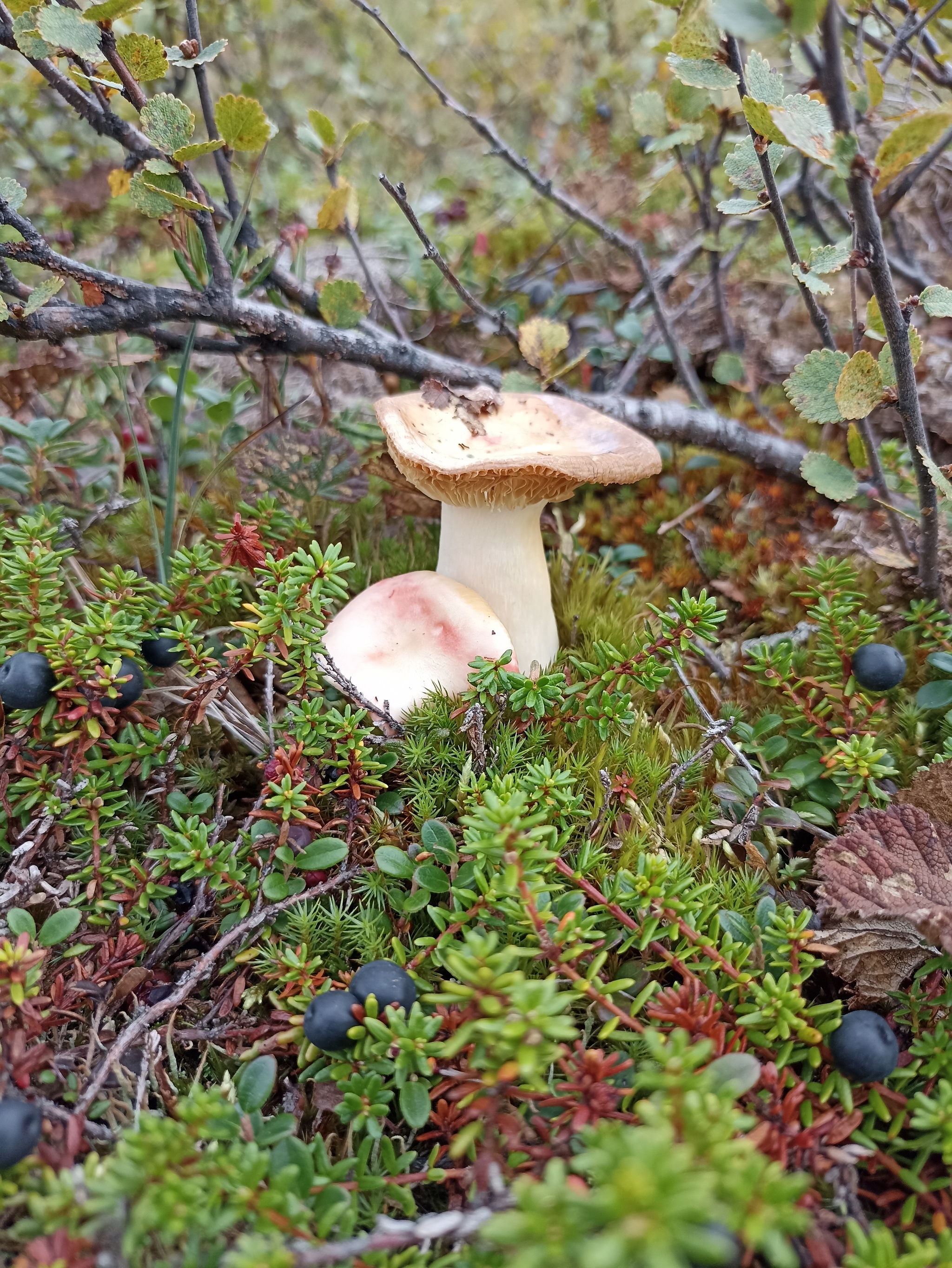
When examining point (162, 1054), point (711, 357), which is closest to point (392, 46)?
point (711, 357)

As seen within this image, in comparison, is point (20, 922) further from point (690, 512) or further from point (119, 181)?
point (690, 512)

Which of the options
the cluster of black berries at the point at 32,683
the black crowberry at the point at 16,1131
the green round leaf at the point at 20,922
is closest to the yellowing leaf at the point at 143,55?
the cluster of black berries at the point at 32,683

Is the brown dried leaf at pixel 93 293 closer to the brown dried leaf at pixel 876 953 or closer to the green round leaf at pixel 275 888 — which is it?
the green round leaf at pixel 275 888

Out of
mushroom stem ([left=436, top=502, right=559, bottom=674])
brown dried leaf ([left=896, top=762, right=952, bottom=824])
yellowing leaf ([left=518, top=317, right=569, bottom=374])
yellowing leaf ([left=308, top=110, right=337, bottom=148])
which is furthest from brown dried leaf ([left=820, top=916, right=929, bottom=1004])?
yellowing leaf ([left=308, top=110, right=337, bottom=148])

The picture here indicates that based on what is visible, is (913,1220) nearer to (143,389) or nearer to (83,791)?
(83,791)

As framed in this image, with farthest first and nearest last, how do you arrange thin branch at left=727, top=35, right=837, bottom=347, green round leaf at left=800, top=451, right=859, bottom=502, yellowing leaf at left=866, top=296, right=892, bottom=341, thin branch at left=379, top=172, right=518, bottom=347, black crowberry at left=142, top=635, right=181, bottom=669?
thin branch at left=379, top=172, right=518, bottom=347, green round leaf at left=800, top=451, right=859, bottom=502, black crowberry at left=142, top=635, right=181, bottom=669, yellowing leaf at left=866, top=296, right=892, bottom=341, thin branch at left=727, top=35, right=837, bottom=347

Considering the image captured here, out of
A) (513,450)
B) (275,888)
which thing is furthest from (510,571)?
(275,888)

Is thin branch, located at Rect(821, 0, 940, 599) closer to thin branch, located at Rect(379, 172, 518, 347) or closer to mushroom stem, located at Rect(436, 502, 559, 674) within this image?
mushroom stem, located at Rect(436, 502, 559, 674)
